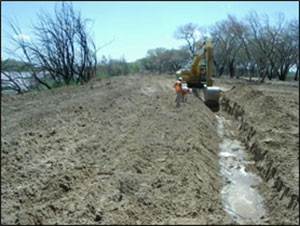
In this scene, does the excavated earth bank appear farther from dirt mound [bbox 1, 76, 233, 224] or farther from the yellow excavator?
the yellow excavator

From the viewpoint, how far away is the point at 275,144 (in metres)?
8.08

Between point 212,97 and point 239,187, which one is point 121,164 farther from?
point 212,97

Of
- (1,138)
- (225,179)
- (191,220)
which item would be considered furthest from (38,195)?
(225,179)

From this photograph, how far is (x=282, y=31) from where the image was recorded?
112 ft

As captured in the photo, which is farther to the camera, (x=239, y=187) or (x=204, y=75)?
(x=204, y=75)

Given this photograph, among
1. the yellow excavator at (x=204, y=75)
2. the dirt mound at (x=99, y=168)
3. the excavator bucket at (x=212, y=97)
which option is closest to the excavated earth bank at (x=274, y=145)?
the dirt mound at (x=99, y=168)

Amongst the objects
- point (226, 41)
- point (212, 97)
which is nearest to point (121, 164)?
point (212, 97)

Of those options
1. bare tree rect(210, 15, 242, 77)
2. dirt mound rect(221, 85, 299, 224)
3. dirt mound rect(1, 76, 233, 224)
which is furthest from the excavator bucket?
bare tree rect(210, 15, 242, 77)

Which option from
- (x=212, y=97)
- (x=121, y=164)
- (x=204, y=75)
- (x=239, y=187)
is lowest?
(x=239, y=187)

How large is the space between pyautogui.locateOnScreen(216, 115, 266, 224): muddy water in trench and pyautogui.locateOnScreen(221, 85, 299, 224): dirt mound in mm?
236

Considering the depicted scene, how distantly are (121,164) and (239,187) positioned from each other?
3093 mm

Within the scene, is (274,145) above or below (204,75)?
below

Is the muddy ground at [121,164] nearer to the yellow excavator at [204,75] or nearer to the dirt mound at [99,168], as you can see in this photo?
the dirt mound at [99,168]

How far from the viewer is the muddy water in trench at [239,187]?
18.5 ft
